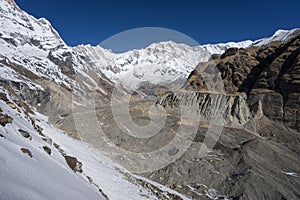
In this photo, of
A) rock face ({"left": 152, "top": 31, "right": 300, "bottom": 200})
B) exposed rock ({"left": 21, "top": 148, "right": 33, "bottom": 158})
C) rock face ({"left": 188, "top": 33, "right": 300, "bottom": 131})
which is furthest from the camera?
rock face ({"left": 188, "top": 33, "right": 300, "bottom": 131})

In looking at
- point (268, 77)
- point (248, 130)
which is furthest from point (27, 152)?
point (268, 77)

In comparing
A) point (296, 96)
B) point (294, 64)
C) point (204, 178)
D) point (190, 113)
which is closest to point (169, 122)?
point (190, 113)

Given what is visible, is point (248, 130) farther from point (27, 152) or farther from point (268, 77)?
point (27, 152)

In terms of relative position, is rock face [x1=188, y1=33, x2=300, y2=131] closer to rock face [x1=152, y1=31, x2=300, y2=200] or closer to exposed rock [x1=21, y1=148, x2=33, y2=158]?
rock face [x1=152, y1=31, x2=300, y2=200]

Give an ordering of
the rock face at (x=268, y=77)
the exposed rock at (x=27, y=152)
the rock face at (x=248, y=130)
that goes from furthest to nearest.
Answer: the rock face at (x=268, y=77)
the rock face at (x=248, y=130)
the exposed rock at (x=27, y=152)

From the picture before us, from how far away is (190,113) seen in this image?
69.1 metres

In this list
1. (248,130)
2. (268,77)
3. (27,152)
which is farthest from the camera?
(268,77)

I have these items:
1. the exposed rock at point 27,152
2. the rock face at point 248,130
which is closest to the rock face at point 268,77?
the rock face at point 248,130

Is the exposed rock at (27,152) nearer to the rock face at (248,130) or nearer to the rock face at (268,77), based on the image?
the rock face at (248,130)

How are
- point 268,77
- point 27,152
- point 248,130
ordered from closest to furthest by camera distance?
point 27,152 → point 248,130 → point 268,77

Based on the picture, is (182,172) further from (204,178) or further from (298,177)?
(298,177)

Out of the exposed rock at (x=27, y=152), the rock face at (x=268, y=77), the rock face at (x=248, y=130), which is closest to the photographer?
the exposed rock at (x=27, y=152)

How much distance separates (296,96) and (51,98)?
3269 inches

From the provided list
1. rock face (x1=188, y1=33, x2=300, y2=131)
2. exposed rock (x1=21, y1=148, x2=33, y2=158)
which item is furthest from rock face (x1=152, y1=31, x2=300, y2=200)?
exposed rock (x1=21, y1=148, x2=33, y2=158)
